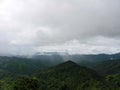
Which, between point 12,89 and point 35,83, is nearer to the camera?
point 12,89

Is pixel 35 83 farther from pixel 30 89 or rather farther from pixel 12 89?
pixel 12 89

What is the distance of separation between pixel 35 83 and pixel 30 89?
10.7 metres

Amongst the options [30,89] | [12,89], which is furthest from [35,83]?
[12,89]

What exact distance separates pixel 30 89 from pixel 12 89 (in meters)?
15.9

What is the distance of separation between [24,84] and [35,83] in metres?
11.7

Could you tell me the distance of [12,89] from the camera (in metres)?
181

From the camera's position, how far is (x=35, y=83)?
195 m

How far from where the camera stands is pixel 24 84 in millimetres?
187750

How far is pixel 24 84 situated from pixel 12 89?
1190 cm
